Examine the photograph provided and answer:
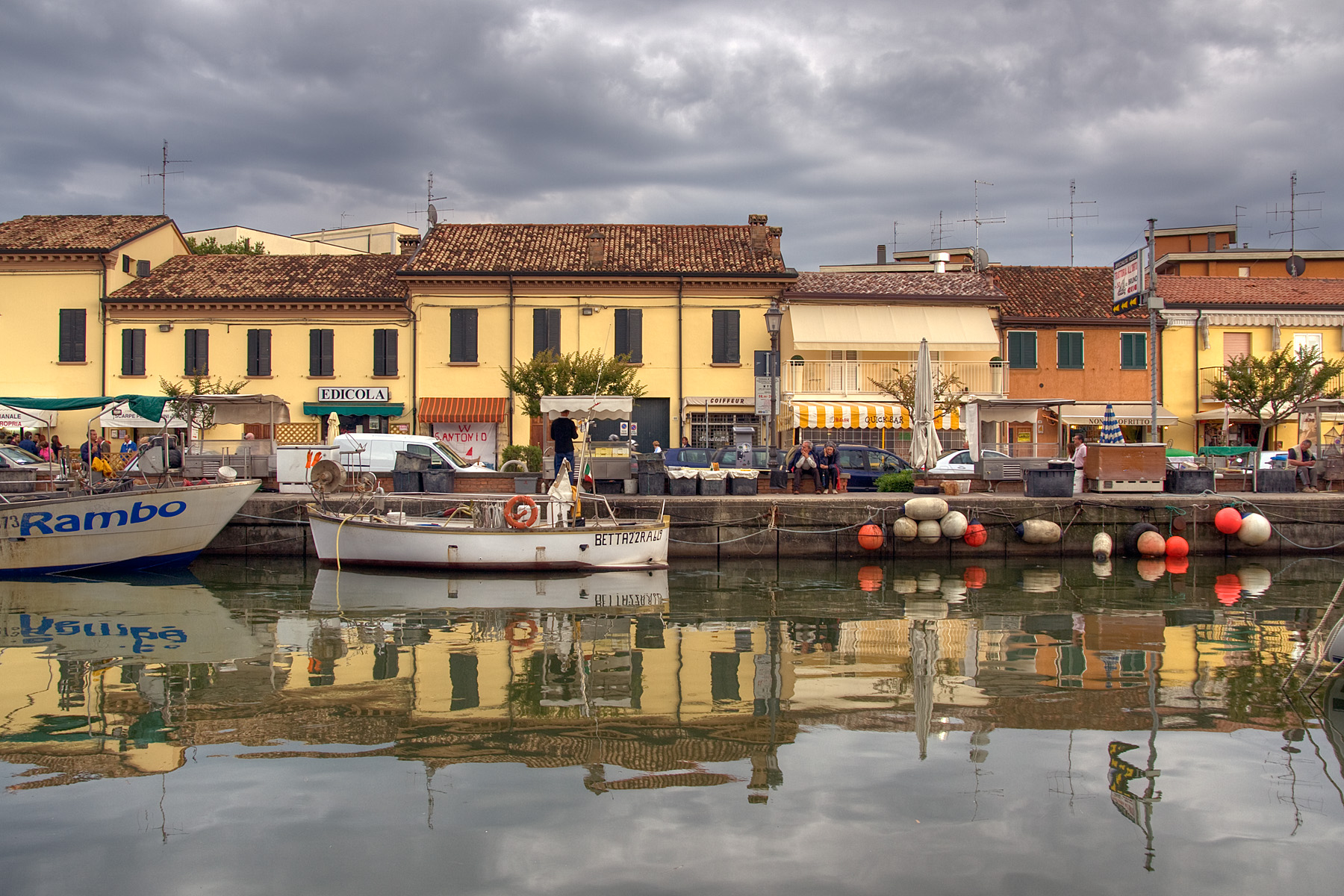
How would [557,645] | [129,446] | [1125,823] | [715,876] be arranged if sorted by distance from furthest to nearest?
Result: [129,446], [557,645], [1125,823], [715,876]

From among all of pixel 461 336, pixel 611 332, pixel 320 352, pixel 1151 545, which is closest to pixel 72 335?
pixel 320 352

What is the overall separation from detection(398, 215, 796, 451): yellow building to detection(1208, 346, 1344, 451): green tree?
14.9m

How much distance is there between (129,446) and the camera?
3033 centimetres

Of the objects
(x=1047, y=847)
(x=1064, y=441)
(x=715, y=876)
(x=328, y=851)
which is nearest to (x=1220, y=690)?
(x=1047, y=847)

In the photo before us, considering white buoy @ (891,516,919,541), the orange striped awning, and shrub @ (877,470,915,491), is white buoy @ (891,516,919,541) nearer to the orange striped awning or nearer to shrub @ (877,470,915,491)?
shrub @ (877,470,915,491)

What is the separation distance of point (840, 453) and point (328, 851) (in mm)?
19622

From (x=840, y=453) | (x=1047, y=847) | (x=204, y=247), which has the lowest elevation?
(x=1047, y=847)

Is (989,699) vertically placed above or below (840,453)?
below

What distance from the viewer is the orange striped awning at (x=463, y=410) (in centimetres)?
3422

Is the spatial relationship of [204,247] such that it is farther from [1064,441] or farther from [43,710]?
[43,710]

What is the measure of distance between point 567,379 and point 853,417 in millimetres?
9102

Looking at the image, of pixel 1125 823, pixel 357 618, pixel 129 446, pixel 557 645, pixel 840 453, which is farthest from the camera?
pixel 129 446

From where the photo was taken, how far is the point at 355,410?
3481 cm

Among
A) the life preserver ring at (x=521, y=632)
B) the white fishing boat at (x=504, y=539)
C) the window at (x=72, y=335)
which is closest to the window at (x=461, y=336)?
the window at (x=72, y=335)
